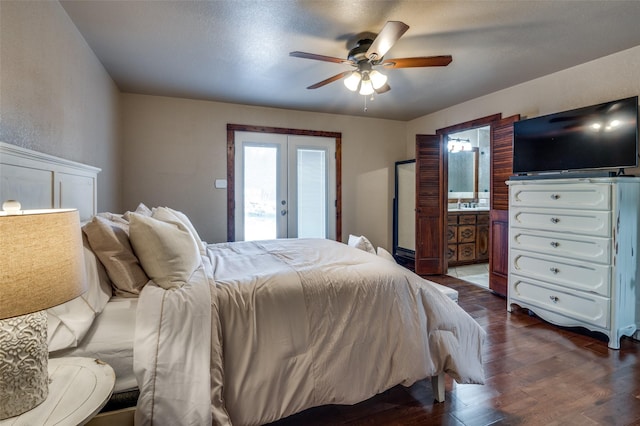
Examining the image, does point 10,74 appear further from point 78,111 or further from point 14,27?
point 78,111

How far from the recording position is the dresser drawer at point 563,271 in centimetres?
247

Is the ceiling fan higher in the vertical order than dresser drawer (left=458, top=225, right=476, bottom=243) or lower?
higher

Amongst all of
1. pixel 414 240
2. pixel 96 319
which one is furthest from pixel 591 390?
pixel 414 240

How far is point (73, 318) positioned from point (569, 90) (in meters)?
4.26

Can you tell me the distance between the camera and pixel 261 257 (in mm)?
2199

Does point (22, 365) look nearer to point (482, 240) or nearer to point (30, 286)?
point (30, 286)

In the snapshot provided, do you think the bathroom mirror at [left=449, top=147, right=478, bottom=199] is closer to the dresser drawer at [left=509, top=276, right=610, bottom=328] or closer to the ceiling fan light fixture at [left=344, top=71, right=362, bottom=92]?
the dresser drawer at [left=509, top=276, right=610, bottom=328]

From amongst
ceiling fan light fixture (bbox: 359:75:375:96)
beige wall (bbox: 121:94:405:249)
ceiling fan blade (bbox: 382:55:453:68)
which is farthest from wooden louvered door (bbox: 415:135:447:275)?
ceiling fan blade (bbox: 382:55:453:68)

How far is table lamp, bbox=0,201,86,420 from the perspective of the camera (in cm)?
74

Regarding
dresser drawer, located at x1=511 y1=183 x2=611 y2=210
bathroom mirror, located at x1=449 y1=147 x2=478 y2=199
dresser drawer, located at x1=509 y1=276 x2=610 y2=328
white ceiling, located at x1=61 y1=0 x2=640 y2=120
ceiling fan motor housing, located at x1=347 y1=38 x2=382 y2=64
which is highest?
white ceiling, located at x1=61 y1=0 x2=640 y2=120

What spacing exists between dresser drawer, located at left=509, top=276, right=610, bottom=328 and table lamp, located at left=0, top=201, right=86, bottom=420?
338cm

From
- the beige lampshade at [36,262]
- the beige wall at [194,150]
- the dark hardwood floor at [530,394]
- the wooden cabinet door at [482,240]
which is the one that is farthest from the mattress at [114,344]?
the wooden cabinet door at [482,240]

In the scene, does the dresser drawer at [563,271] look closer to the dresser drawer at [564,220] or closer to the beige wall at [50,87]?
the dresser drawer at [564,220]

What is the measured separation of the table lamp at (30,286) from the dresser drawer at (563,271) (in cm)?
336
